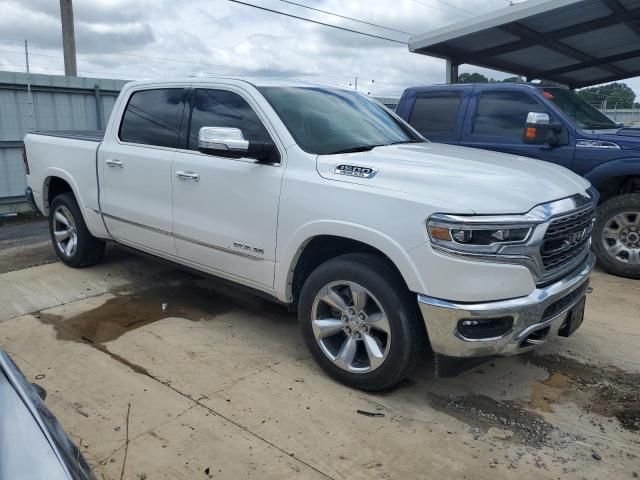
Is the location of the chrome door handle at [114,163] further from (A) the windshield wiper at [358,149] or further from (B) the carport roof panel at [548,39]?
(B) the carport roof panel at [548,39]

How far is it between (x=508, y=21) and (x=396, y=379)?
758 cm

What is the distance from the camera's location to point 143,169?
4.69m

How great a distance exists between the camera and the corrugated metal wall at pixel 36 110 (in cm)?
914

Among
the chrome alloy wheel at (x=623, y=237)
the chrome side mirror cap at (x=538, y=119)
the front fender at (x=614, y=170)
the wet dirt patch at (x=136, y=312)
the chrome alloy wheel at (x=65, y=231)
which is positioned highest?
the chrome side mirror cap at (x=538, y=119)

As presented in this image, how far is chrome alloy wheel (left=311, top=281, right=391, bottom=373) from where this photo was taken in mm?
3312

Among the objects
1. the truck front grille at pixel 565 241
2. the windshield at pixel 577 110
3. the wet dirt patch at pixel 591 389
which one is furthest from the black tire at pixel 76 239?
the windshield at pixel 577 110

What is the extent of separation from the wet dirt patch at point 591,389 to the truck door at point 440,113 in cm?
356

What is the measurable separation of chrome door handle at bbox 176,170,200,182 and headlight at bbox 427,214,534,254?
2010 millimetres

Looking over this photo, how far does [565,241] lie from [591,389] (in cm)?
106

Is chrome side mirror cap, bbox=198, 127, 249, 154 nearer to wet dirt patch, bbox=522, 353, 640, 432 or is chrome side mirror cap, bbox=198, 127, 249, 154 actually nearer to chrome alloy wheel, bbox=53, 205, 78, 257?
wet dirt patch, bbox=522, 353, 640, 432

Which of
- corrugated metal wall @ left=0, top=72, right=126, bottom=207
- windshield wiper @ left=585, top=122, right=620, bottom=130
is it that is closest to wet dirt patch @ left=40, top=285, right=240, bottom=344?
windshield wiper @ left=585, top=122, right=620, bottom=130

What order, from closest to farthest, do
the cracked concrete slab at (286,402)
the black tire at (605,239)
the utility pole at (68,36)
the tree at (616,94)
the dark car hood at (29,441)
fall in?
1. the dark car hood at (29,441)
2. the cracked concrete slab at (286,402)
3. the black tire at (605,239)
4. the utility pole at (68,36)
5. the tree at (616,94)

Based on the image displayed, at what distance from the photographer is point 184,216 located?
4.35 meters

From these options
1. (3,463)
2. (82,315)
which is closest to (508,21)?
(82,315)
